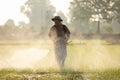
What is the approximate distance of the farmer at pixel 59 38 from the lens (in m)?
13.2

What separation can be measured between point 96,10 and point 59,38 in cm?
8086

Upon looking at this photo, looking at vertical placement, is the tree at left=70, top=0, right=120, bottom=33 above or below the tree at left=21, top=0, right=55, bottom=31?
below

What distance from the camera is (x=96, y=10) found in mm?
93312

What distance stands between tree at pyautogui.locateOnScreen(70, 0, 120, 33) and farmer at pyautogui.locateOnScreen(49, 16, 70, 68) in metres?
73.2

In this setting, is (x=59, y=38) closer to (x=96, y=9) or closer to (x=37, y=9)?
(x=96, y=9)

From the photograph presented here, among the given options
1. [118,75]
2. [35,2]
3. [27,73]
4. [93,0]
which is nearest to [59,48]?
[27,73]

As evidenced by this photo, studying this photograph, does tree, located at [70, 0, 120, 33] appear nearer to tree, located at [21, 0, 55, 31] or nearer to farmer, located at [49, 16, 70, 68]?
tree, located at [21, 0, 55, 31]

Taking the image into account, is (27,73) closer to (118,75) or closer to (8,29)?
(118,75)

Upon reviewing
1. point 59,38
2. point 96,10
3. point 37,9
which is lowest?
point 59,38

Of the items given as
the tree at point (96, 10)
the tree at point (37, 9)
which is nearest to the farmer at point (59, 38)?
the tree at point (96, 10)

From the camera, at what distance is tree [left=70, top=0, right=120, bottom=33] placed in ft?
293

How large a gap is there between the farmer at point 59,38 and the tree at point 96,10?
73243 millimetres

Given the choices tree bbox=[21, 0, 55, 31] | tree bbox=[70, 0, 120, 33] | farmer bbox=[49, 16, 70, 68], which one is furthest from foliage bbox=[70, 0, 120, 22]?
farmer bbox=[49, 16, 70, 68]

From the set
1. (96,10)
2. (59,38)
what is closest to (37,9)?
(96,10)
